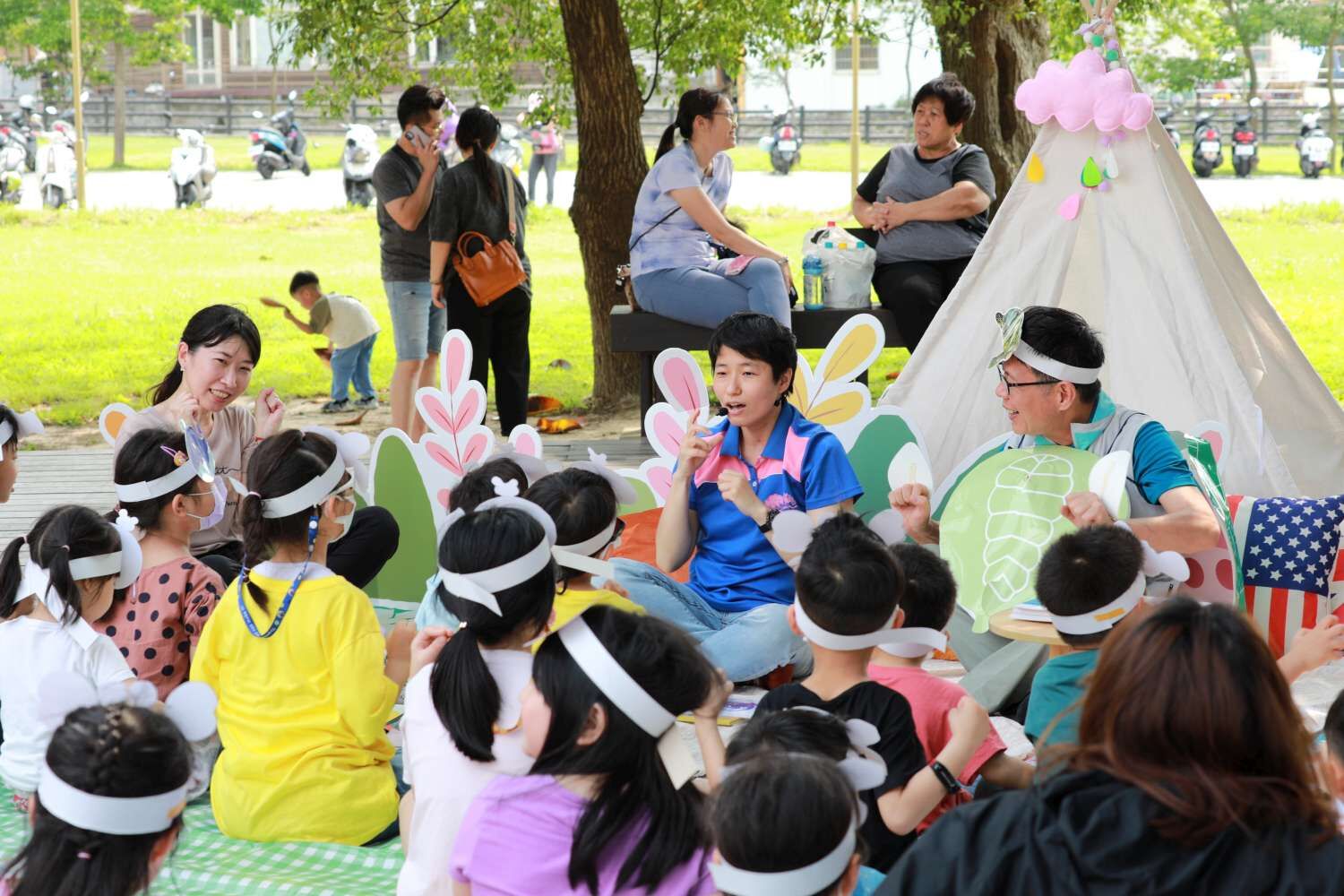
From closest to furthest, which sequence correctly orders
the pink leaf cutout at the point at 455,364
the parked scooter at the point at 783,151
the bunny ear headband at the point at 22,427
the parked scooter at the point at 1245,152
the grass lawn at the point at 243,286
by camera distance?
the bunny ear headband at the point at 22,427 < the pink leaf cutout at the point at 455,364 < the grass lawn at the point at 243,286 < the parked scooter at the point at 1245,152 < the parked scooter at the point at 783,151

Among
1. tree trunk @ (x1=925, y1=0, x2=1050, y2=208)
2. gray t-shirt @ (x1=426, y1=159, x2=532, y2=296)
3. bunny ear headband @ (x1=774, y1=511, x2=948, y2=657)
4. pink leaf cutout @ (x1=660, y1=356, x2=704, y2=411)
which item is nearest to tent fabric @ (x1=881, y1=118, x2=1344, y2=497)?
pink leaf cutout @ (x1=660, y1=356, x2=704, y2=411)

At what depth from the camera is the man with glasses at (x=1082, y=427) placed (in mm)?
3438

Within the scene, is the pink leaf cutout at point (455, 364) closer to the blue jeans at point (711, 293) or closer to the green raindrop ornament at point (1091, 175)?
the blue jeans at point (711, 293)

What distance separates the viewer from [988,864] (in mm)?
1600

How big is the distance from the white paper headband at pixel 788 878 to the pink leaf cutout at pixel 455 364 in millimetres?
2698

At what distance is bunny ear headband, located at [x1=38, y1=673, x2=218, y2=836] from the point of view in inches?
70.8

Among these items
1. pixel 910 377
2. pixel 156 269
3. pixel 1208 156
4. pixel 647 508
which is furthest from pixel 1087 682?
pixel 1208 156

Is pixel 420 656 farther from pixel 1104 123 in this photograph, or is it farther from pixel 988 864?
pixel 1104 123

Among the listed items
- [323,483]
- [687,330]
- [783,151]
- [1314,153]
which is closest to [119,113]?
[783,151]

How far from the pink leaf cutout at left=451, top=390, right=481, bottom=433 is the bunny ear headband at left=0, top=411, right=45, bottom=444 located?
41.7 inches

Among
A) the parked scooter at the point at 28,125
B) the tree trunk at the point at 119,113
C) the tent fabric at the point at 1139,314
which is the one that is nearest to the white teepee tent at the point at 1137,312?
the tent fabric at the point at 1139,314

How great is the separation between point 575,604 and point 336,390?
17.2 feet

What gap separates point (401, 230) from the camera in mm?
6523

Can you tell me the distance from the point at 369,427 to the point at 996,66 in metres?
4.03
